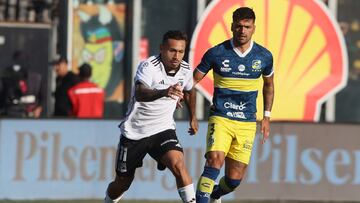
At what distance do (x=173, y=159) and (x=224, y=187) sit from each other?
1168mm

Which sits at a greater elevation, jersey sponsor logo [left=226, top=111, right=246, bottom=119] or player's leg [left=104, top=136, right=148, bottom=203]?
jersey sponsor logo [left=226, top=111, right=246, bottom=119]

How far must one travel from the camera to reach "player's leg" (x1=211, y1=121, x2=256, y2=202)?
1262 centimetres

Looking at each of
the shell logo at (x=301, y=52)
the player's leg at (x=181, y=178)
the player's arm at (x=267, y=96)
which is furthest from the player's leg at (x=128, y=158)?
the shell logo at (x=301, y=52)

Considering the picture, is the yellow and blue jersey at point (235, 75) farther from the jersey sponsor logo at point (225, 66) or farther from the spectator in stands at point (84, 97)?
the spectator in stands at point (84, 97)

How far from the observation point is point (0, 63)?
20453 mm

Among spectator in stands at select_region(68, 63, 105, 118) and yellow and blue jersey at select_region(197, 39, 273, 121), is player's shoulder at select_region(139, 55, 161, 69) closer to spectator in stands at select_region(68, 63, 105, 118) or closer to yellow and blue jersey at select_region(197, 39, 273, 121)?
yellow and blue jersey at select_region(197, 39, 273, 121)

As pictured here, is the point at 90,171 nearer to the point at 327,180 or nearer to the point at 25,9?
the point at 327,180

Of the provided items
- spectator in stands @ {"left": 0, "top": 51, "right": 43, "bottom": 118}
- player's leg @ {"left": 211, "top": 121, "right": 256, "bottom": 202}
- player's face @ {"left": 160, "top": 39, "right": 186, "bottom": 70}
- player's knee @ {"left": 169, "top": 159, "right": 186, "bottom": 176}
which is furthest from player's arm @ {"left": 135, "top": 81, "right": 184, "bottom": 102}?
spectator in stands @ {"left": 0, "top": 51, "right": 43, "bottom": 118}

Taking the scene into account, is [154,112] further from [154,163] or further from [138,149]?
[154,163]

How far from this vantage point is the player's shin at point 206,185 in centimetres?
1226

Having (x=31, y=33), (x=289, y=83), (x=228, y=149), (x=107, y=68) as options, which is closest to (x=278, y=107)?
(x=289, y=83)

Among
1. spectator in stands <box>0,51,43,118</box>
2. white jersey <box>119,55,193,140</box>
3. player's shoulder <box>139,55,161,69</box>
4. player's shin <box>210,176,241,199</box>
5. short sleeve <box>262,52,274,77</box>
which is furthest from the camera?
spectator in stands <box>0,51,43,118</box>

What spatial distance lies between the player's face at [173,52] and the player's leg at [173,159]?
0.74 metres

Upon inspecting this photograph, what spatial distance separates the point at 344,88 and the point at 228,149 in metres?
7.73
